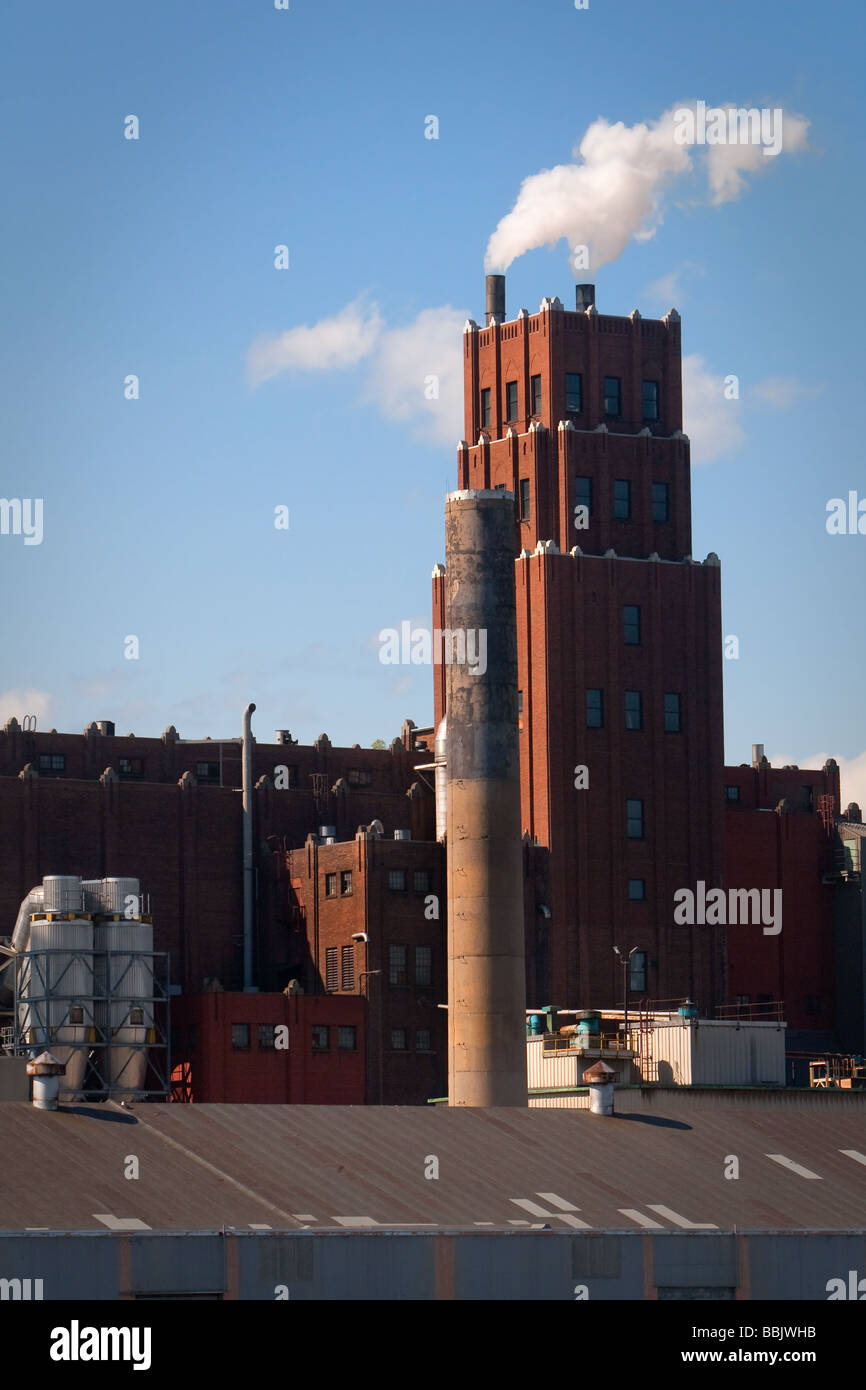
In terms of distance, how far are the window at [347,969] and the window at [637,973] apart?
11.8m

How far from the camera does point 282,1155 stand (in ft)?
209

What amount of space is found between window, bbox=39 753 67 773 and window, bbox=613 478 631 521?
26.4 metres

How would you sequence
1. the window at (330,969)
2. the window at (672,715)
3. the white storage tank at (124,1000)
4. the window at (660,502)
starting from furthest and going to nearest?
the window at (660,502)
the window at (672,715)
the window at (330,969)
the white storage tank at (124,1000)

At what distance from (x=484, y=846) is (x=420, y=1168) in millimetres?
18082

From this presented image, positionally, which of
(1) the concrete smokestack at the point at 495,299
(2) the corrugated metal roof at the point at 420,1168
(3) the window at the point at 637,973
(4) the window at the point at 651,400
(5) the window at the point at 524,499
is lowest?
(2) the corrugated metal roof at the point at 420,1168

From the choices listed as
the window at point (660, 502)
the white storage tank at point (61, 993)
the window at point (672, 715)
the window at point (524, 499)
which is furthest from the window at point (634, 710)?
the white storage tank at point (61, 993)

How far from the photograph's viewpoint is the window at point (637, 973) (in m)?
108

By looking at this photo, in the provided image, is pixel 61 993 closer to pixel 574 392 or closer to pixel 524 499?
pixel 524 499

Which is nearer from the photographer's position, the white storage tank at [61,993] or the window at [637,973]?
the white storage tank at [61,993]

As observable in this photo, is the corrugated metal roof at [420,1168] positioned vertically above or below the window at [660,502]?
below

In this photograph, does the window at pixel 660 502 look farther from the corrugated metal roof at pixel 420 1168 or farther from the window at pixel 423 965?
the corrugated metal roof at pixel 420 1168

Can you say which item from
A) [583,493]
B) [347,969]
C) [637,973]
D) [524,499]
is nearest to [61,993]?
[347,969]
